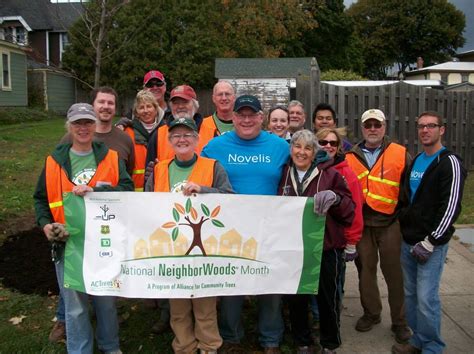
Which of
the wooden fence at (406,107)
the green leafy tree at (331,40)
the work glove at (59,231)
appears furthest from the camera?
the green leafy tree at (331,40)

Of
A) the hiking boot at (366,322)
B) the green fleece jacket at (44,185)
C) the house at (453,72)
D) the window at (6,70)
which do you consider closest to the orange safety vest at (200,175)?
the green fleece jacket at (44,185)

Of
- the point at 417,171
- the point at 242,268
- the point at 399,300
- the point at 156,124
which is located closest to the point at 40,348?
the point at 242,268

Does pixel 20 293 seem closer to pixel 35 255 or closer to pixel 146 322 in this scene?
pixel 35 255

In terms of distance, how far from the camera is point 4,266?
242 inches

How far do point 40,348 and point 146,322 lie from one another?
0.98 metres

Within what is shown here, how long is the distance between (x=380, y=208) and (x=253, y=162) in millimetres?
1249

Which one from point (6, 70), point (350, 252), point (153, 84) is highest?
point (6, 70)

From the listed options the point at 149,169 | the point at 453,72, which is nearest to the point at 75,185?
the point at 149,169

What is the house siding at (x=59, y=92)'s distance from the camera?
31891mm

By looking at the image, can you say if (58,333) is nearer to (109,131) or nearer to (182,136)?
(109,131)

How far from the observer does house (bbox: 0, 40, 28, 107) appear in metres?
26.1

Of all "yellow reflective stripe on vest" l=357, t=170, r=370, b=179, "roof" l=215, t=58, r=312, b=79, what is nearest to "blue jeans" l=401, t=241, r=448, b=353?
"yellow reflective stripe on vest" l=357, t=170, r=370, b=179

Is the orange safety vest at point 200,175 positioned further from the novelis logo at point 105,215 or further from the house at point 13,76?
the house at point 13,76

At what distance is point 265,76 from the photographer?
902 inches
